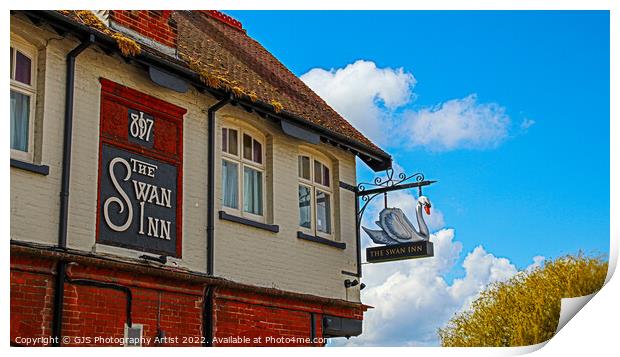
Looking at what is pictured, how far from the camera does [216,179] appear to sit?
12.1 m

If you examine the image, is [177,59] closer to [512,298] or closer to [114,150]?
[114,150]

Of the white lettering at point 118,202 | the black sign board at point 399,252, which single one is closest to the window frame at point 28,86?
the white lettering at point 118,202

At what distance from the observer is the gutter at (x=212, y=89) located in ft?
31.8

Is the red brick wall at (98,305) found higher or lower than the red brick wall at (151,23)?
lower

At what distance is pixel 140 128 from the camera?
10945 millimetres

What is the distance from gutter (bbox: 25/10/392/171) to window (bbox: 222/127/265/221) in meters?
0.53

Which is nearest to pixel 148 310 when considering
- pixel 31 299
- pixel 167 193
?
pixel 167 193

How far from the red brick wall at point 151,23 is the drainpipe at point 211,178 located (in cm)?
107

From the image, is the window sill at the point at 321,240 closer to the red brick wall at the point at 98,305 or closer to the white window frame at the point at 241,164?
the white window frame at the point at 241,164

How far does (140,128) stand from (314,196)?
4.08m

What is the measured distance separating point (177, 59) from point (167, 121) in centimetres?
94

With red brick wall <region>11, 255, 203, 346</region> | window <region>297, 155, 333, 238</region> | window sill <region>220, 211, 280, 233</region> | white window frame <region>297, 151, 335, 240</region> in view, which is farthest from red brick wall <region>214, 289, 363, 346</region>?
window <region>297, 155, 333, 238</region>
